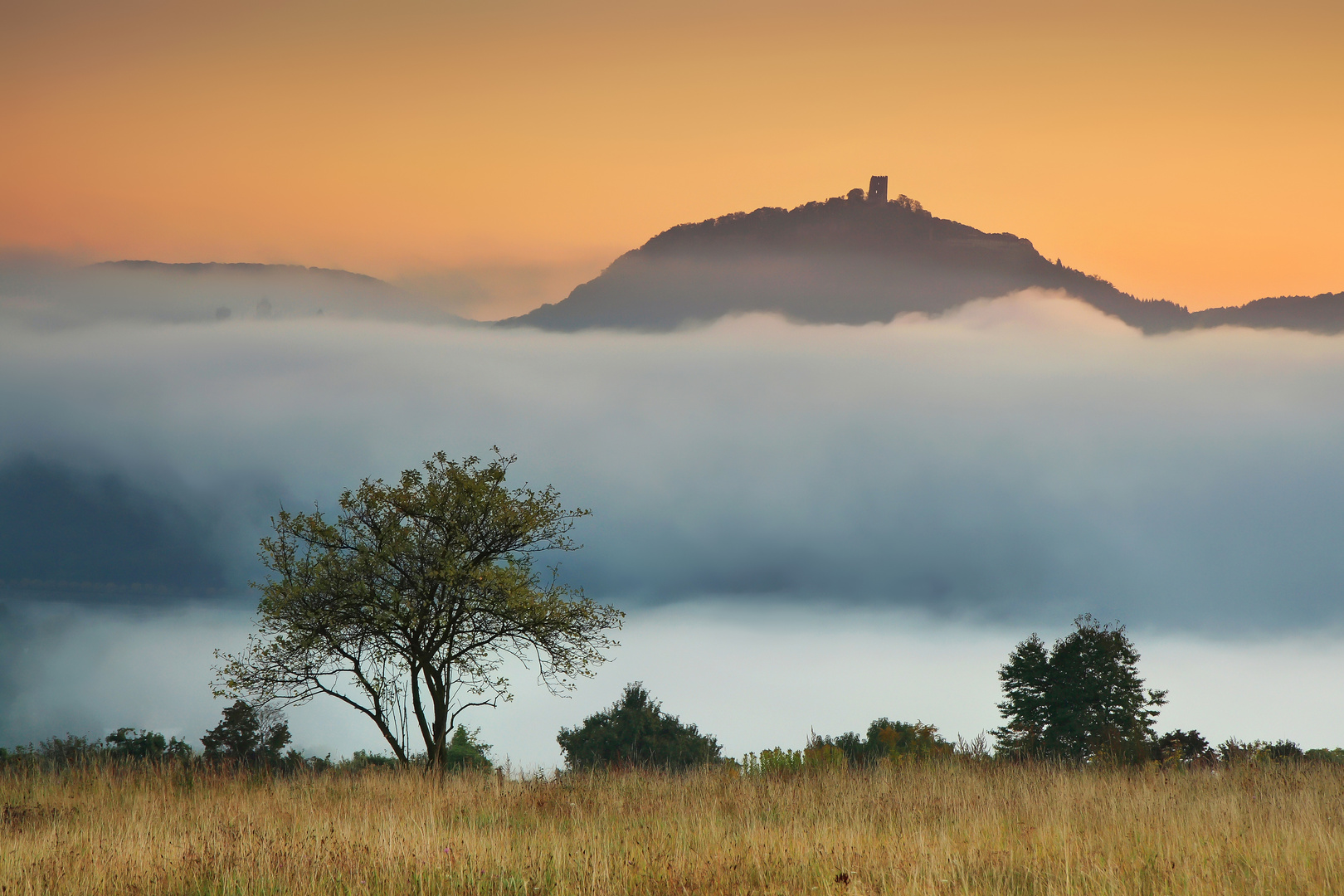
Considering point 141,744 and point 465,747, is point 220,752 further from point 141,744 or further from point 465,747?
point 465,747

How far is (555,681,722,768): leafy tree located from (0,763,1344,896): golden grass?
40735 millimetres

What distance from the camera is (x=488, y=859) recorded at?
1348cm

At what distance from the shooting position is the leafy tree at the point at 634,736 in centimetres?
6266

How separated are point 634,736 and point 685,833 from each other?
49753mm

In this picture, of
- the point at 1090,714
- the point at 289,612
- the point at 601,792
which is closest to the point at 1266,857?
the point at 601,792

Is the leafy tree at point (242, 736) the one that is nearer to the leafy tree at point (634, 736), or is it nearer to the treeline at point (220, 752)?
the treeline at point (220, 752)

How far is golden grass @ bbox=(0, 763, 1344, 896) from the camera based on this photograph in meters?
12.5

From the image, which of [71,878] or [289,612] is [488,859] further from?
[289,612]

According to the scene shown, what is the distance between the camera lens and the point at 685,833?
49.9ft

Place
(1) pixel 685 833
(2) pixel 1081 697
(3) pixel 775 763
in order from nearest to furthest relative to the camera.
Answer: (1) pixel 685 833, (3) pixel 775 763, (2) pixel 1081 697

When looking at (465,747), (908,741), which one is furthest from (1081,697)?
(465,747)

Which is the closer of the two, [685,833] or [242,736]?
[685,833]

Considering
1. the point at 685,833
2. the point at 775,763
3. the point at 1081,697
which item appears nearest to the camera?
the point at 685,833

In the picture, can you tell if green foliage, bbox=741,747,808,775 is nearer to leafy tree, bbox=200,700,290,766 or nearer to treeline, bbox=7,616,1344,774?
treeline, bbox=7,616,1344,774
